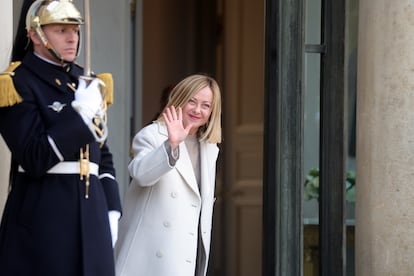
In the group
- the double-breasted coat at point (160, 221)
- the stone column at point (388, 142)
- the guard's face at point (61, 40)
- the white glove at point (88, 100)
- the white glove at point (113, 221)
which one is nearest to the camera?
the white glove at point (88, 100)

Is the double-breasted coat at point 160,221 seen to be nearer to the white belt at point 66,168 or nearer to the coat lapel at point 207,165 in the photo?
the coat lapel at point 207,165

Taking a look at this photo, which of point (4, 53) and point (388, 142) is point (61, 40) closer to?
point (4, 53)

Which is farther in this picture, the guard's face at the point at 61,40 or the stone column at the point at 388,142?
the stone column at the point at 388,142

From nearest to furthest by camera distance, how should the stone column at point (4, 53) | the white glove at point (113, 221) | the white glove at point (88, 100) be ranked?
the white glove at point (88, 100) → the white glove at point (113, 221) → the stone column at point (4, 53)

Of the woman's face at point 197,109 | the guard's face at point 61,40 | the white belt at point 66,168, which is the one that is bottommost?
the white belt at point 66,168

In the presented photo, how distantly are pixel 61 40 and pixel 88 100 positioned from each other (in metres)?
0.25

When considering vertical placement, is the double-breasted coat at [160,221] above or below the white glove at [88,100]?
below

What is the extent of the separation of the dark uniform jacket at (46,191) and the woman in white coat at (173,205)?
0.75 m

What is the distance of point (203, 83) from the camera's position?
4465 millimetres

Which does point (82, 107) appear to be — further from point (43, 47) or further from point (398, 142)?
point (398, 142)

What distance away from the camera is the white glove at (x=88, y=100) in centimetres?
340

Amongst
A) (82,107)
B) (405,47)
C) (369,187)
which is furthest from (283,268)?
(82,107)

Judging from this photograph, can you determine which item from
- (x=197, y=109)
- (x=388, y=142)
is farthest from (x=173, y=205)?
(x=388, y=142)

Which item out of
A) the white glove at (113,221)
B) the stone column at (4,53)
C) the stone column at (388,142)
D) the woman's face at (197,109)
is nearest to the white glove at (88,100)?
the white glove at (113,221)
